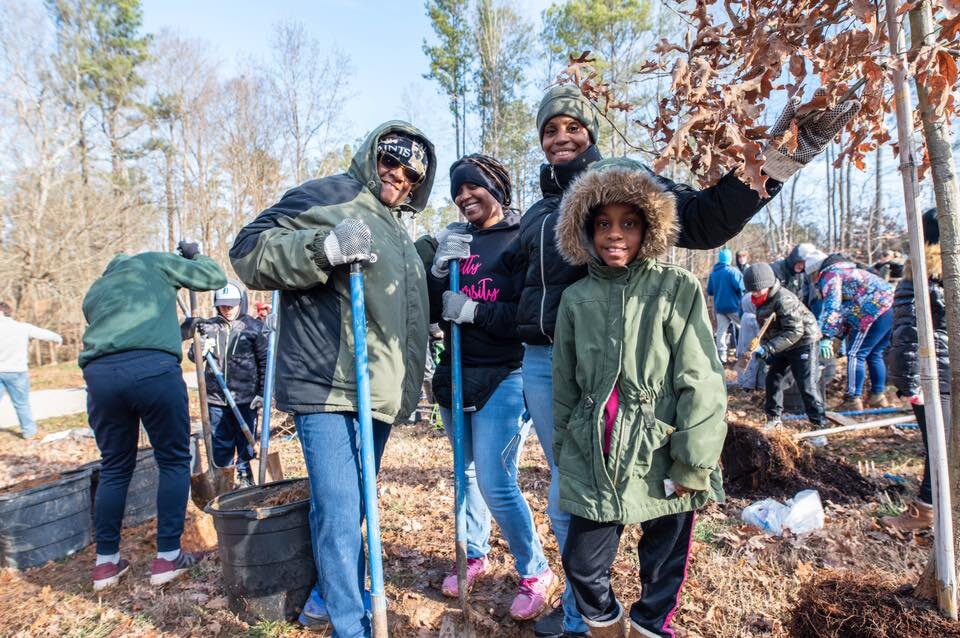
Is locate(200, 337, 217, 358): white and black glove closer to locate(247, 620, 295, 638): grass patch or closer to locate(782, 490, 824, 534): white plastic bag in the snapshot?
locate(247, 620, 295, 638): grass patch

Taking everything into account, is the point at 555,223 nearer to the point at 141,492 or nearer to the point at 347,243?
the point at 347,243

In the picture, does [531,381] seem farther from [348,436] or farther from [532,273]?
[348,436]

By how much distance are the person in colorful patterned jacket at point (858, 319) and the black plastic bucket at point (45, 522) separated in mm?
8157

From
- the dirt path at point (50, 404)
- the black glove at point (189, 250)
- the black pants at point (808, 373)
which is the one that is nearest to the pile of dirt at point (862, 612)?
the black glove at point (189, 250)

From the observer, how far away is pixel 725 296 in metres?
10.5

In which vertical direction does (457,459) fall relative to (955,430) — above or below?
below

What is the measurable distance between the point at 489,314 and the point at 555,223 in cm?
61

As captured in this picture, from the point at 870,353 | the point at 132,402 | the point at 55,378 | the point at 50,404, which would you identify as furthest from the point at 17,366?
the point at 870,353

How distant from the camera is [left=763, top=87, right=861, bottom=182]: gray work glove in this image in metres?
1.83

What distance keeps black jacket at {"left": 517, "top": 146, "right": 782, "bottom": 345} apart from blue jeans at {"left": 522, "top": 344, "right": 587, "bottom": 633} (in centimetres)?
10

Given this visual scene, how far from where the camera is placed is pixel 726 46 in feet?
6.61

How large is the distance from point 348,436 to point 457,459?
30.3 inches

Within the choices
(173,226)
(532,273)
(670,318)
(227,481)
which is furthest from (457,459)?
(173,226)

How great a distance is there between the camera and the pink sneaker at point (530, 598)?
2.74m
